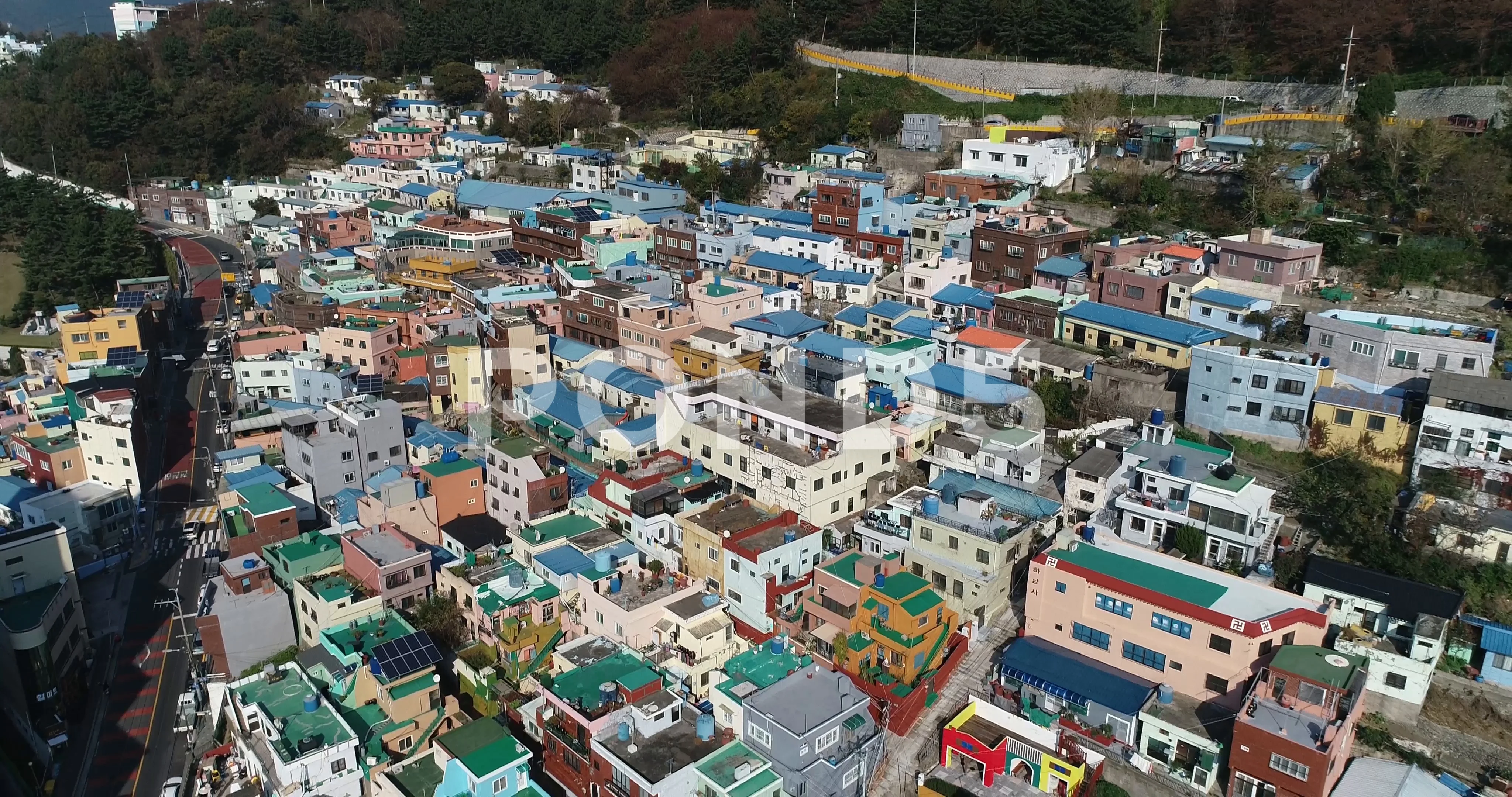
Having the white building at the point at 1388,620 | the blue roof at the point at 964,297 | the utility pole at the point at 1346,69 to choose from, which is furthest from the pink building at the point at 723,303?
the utility pole at the point at 1346,69

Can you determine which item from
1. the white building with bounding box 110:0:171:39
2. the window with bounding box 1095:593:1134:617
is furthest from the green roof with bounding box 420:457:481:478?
the white building with bounding box 110:0:171:39

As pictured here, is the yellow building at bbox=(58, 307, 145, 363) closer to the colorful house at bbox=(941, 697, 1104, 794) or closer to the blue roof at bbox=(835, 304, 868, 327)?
the blue roof at bbox=(835, 304, 868, 327)

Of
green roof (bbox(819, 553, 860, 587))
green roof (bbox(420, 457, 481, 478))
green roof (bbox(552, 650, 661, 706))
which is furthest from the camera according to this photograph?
green roof (bbox(420, 457, 481, 478))

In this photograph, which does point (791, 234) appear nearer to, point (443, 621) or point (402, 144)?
point (443, 621)

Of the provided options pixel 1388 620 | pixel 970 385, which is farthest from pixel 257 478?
pixel 1388 620

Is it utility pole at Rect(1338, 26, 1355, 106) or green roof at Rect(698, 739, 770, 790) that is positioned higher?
utility pole at Rect(1338, 26, 1355, 106)

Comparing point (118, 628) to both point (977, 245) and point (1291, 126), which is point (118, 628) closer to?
point (977, 245)

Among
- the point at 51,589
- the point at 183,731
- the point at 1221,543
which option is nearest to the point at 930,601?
the point at 1221,543
